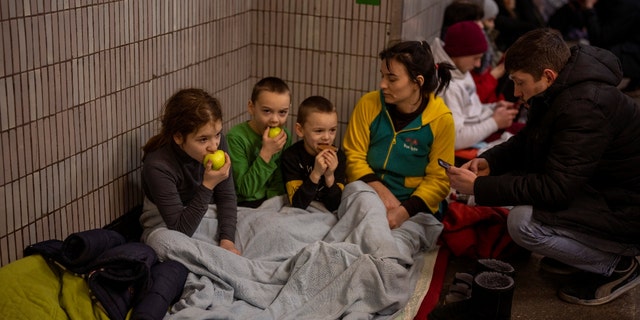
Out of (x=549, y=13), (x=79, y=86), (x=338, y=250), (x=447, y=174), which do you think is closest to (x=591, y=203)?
(x=447, y=174)

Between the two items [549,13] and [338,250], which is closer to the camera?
[338,250]

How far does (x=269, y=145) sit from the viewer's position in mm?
3795

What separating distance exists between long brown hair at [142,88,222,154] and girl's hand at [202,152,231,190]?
18cm

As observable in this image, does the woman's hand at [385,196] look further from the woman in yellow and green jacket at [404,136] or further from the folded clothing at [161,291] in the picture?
the folded clothing at [161,291]

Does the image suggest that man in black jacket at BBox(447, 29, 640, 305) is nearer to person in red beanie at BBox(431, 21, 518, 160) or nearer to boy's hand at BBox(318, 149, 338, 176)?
boy's hand at BBox(318, 149, 338, 176)

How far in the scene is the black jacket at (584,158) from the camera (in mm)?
3361

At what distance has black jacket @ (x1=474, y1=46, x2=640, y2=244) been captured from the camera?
3.36m

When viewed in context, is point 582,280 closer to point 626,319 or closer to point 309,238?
point 626,319

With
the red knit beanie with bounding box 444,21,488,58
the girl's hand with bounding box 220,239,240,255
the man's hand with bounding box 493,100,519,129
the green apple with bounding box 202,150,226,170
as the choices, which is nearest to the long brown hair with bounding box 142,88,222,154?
the green apple with bounding box 202,150,226,170

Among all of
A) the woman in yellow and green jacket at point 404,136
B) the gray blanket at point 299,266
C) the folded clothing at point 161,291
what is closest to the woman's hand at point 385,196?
the woman in yellow and green jacket at point 404,136

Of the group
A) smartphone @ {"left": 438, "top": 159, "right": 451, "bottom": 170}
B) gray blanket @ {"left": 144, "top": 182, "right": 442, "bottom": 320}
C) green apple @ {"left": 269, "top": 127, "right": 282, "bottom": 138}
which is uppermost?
green apple @ {"left": 269, "top": 127, "right": 282, "bottom": 138}

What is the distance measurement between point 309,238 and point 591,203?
125 cm

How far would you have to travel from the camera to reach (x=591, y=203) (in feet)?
11.5

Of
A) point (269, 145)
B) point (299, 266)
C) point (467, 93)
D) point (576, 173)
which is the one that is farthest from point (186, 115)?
point (467, 93)
